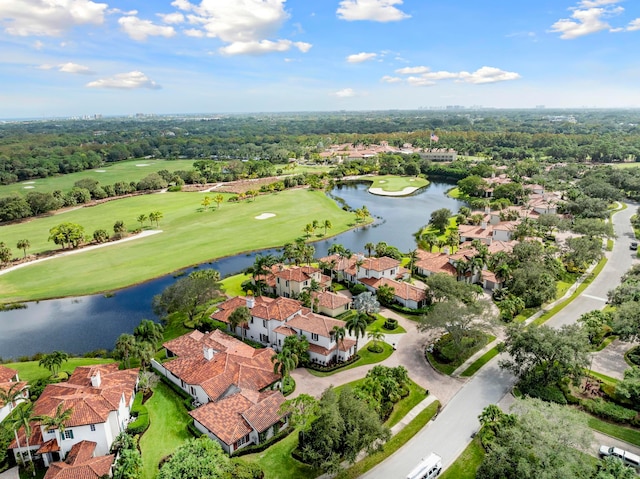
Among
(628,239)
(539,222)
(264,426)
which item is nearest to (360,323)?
(264,426)

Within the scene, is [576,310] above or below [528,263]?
below

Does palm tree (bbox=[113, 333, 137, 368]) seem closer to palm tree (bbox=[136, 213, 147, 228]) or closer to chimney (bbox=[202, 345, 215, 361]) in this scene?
chimney (bbox=[202, 345, 215, 361])

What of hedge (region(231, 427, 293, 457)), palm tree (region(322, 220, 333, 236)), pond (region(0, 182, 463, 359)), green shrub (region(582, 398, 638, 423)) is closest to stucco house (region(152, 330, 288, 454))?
hedge (region(231, 427, 293, 457))

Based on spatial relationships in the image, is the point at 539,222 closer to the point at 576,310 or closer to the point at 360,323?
the point at 576,310

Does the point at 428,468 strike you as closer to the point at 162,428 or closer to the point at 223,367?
the point at 223,367

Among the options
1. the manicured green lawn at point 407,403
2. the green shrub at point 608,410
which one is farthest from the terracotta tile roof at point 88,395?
the green shrub at point 608,410

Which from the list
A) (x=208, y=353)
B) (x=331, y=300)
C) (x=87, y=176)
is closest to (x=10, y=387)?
(x=208, y=353)

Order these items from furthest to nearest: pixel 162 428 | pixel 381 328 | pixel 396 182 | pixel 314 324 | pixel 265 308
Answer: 1. pixel 396 182
2. pixel 381 328
3. pixel 265 308
4. pixel 314 324
5. pixel 162 428
